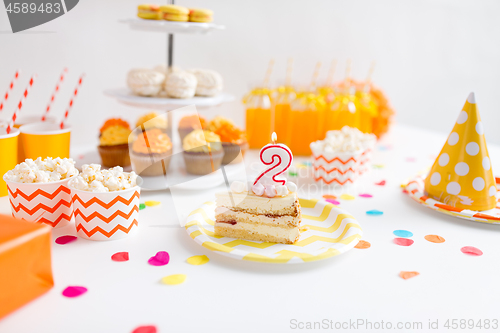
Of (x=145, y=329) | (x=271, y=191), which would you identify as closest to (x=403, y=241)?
(x=271, y=191)

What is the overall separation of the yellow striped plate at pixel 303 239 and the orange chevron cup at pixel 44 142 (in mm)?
553

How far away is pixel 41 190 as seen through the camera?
106 cm

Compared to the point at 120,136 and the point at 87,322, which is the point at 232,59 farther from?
the point at 87,322

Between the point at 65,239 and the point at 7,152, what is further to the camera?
the point at 7,152

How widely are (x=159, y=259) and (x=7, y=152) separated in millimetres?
686

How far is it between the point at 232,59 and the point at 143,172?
1103 mm

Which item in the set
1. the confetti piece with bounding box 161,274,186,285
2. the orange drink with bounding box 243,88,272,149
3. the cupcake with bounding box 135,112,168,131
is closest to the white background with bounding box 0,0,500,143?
the orange drink with bounding box 243,88,272,149

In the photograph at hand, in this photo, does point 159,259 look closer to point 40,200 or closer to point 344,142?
point 40,200

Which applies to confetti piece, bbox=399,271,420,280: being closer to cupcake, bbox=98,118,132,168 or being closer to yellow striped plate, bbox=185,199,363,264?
yellow striped plate, bbox=185,199,363,264

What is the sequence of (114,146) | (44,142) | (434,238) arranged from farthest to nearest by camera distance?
(114,146) → (44,142) → (434,238)

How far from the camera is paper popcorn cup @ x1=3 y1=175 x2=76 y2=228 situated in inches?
41.4

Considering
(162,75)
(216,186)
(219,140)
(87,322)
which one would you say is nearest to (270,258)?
(87,322)

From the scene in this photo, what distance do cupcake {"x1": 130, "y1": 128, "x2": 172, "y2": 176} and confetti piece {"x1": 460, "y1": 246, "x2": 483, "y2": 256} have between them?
3.05 feet

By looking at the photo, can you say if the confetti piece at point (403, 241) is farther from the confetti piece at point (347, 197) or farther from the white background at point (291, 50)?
the white background at point (291, 50)
